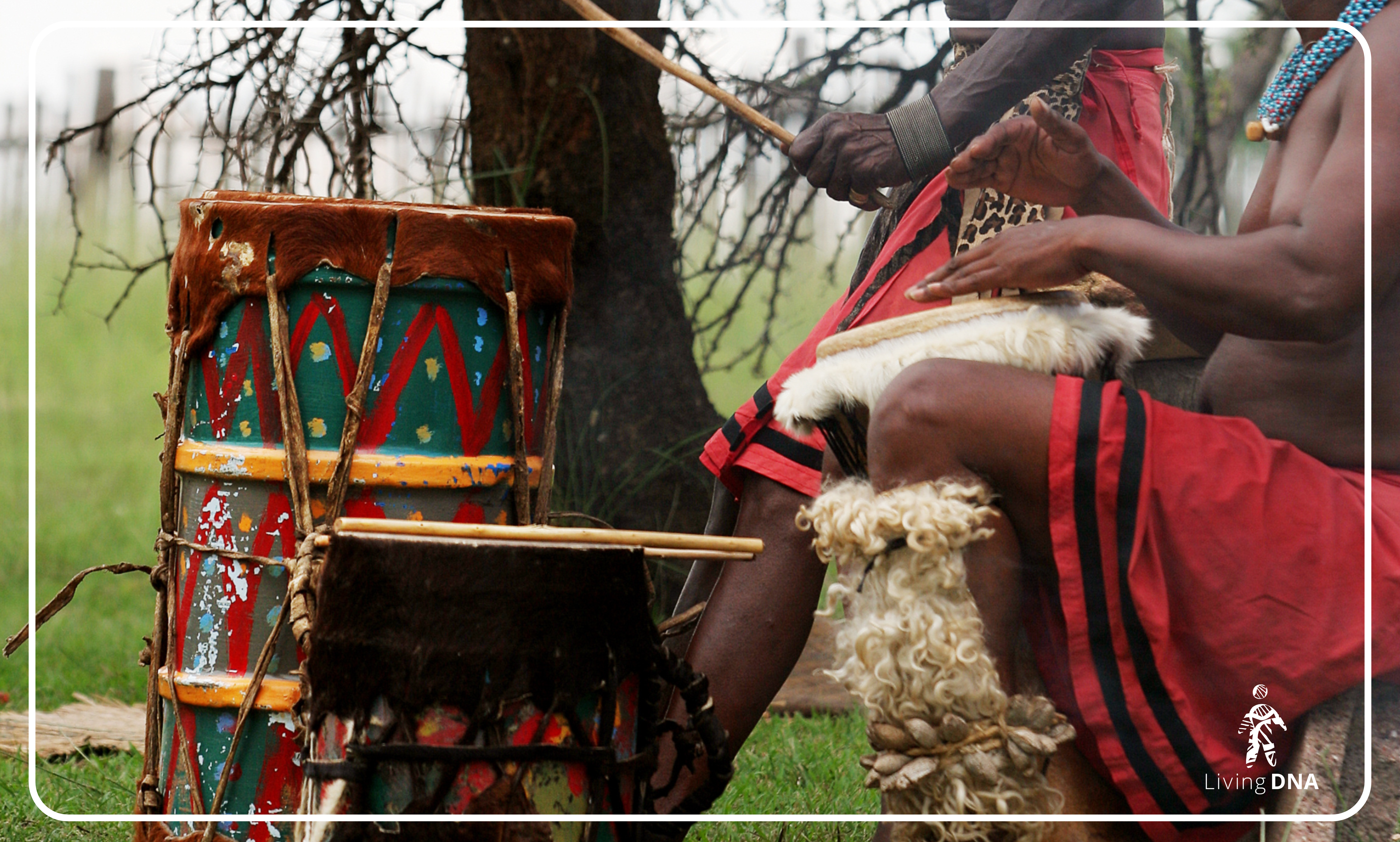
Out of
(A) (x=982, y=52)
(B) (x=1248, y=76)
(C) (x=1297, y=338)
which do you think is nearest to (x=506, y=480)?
(A) (x=982, y=52)

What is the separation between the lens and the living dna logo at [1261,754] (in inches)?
53.8

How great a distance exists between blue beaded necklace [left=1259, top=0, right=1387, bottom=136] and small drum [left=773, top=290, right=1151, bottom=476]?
324mm

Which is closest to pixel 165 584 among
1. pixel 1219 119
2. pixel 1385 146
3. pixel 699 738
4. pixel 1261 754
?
pixel 699 738

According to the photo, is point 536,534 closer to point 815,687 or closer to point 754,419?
point 754,419

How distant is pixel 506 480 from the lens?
1.68 m

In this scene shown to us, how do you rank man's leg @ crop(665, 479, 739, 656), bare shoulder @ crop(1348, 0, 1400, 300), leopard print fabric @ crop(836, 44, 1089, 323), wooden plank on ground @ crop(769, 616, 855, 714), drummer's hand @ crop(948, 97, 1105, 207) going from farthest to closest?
wooden plank on ground @ crop(769, 616, 855, 714)
man's leg @ crop(665, 479, 739, 656)
leopard print fabric @ crop(836, 44, 1089, 323)
drummer's hand @ crop(948, 97, 1105, 207)
bare shoulder @ crop(1348, 0, 1400, 300)

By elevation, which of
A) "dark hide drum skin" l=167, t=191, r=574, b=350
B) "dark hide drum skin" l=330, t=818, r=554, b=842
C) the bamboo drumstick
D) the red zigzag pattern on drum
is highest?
"dark hide drum skin" l=167, t=191, r=574, b=350

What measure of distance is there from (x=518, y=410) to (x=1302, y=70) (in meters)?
1.09

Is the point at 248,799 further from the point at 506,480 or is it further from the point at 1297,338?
the point at 1297,338

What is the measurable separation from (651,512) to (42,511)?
3.06 meters

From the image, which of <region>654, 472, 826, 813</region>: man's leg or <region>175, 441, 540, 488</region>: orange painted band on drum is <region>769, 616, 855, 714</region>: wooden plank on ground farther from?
<region>175, 441, 540, 488</region>: orange painted band on drum

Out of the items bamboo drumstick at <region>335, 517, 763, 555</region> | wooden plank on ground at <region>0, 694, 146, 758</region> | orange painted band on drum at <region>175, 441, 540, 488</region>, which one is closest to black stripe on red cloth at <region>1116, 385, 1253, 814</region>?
bamboo drumstick at <region>335, 517, 763, 555</region>

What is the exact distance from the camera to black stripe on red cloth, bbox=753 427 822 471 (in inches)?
70.6

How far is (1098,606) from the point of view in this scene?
132 cm
